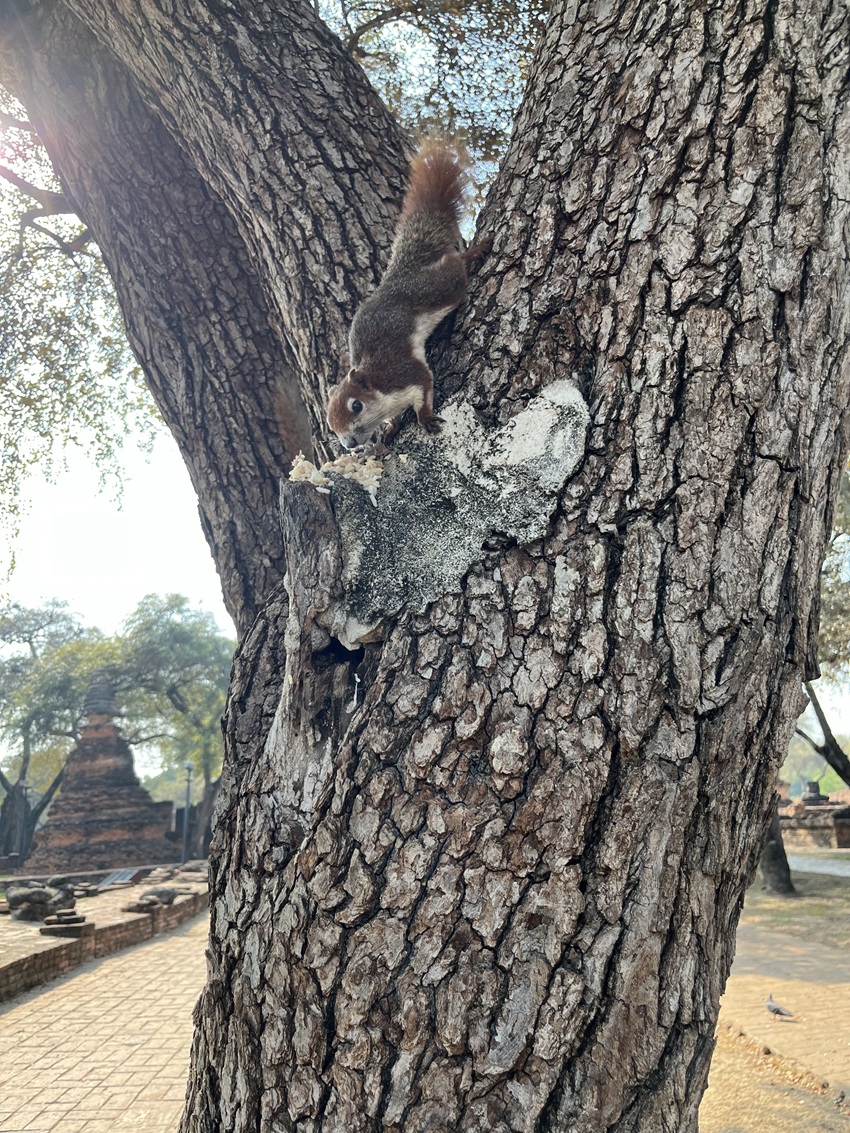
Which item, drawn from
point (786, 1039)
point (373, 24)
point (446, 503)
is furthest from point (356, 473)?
point (786, 1039)

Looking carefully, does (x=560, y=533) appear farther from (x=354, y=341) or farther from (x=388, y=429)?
(x=354, y=341)

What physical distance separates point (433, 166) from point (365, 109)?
36cm

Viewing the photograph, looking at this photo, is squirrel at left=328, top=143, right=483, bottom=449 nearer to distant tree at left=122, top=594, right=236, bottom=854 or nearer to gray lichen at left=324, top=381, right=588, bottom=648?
gray lichen at left=324, top=381, right=588, bottom=648

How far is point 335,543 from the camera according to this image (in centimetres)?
163

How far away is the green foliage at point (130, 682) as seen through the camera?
98.5 ft

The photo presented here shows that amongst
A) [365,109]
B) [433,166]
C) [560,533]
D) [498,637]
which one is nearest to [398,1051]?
[498,637]

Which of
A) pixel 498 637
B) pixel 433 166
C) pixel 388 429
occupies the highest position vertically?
pixel 433 166

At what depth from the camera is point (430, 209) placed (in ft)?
7.05

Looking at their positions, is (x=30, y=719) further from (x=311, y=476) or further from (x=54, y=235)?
(x=311, y=476)

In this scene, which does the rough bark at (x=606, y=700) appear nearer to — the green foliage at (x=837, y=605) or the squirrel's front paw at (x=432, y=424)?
the squirrel's front paw at (x=432, y=424)

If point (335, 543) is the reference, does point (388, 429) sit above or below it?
above

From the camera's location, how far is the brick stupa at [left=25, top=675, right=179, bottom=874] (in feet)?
71.1

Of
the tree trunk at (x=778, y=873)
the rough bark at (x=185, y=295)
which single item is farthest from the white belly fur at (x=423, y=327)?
the tree trunk at (x=778, y=873)

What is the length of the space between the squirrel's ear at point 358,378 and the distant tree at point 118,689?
91.0 feet
